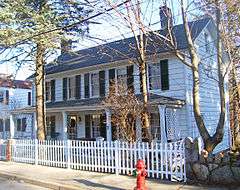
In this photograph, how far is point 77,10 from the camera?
1675 centimetres

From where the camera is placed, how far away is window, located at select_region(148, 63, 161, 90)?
63.7 ft

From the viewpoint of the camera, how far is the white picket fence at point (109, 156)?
34.4ft

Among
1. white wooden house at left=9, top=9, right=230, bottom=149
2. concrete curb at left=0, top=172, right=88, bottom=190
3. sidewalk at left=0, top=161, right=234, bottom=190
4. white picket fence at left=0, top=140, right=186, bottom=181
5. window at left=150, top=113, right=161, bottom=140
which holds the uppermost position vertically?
white wooden house at left=9, top=9, right=230, bottom=149

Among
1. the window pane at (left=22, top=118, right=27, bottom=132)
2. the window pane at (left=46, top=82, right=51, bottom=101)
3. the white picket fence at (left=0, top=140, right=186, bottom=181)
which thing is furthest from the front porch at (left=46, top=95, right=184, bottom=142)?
the window pane at (left=22, top=118, right=27, bottom=132)

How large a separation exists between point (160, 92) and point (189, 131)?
2615 mm

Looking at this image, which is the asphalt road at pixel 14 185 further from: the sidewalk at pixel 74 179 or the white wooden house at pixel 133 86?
the white wooden house at pixel 133 86

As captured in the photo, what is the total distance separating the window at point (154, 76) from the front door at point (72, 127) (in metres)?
7.70

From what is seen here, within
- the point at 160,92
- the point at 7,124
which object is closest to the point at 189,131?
the point at 160,92

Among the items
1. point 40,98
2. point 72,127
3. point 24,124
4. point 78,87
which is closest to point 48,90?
point 72,127

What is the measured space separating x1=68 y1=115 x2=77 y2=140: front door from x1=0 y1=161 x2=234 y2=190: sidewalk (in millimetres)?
10628

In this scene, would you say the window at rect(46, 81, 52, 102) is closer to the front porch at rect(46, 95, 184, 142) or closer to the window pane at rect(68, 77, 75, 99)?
the front porch at rect(46, 95, 184, 142)

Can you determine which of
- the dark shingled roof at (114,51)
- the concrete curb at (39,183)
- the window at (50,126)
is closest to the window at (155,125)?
the dark shingled roof at (114,51)

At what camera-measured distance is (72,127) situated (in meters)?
25.2

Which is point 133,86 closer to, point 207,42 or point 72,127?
point 207,42
